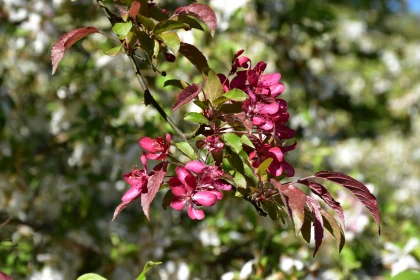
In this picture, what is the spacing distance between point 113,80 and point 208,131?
176 centimetres

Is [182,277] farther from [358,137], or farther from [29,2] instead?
[358,137]

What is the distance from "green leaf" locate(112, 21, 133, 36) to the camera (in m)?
0.90

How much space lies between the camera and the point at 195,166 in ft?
2.75

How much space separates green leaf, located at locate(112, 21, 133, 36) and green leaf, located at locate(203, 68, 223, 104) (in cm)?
13

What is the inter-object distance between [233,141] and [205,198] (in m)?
0.09

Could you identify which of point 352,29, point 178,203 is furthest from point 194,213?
point 352,29

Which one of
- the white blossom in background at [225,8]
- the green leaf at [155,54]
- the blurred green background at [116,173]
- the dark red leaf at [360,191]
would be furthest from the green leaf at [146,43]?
the white blossom in background at [225,8]

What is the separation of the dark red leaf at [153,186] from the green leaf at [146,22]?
210mm

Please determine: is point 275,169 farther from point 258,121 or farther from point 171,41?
point 171,41

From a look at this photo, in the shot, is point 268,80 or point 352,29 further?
point 352,29

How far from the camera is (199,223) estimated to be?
243 cm

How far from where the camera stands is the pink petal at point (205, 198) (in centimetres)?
85

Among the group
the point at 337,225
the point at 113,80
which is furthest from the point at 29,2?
the point at 337,225

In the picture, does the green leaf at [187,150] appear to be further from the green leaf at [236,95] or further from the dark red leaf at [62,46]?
the dark red leaf at [62,46]
